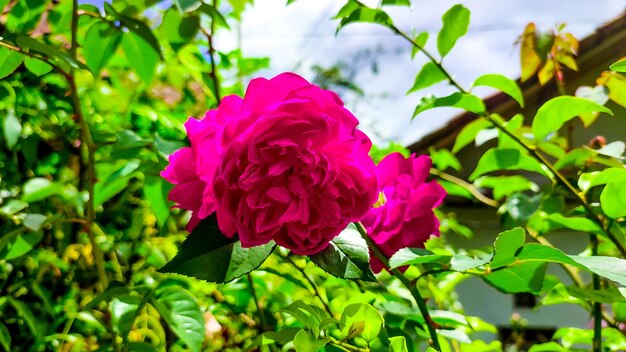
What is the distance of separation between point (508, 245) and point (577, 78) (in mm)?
3922

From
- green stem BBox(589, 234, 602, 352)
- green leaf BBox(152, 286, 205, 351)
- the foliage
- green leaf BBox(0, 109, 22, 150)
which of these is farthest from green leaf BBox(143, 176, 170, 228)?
green stem BBox(589, 234, 602, 352)

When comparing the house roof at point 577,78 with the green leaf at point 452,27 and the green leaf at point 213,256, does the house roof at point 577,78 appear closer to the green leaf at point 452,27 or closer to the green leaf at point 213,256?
the green leaf at point 452,27

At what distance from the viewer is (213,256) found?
474 millimetres

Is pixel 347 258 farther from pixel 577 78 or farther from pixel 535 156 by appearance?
pixel 577 78

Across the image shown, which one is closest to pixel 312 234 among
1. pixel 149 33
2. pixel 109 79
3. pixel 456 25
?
pixel 149 33

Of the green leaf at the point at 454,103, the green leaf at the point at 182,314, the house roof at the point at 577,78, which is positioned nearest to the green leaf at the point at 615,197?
the green leaf at the point at 454,103

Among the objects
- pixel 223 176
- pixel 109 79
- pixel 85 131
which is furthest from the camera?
pixel 109 79

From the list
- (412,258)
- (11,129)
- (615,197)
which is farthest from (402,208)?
(11,129)

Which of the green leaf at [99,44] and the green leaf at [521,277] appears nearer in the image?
the green leaf at [521,277]

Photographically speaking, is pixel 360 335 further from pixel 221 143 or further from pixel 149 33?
pixel 149 33

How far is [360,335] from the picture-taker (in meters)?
0.56

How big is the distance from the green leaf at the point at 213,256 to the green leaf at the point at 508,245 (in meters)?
0.17

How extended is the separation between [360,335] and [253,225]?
0.17m

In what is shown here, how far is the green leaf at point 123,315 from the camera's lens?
2.25 feet
